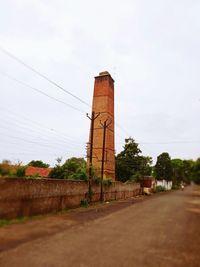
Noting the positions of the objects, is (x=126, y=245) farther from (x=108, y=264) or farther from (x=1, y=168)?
(x=1, y=168)

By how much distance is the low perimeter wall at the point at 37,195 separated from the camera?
1121cm

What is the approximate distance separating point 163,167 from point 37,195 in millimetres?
57653

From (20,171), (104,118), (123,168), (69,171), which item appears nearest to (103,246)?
(20,171)

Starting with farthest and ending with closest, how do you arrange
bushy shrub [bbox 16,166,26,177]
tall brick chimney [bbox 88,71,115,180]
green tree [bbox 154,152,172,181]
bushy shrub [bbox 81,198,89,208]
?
green tree [bbox 154,152,172,181], tall brick chimney [bbox 88,71,115,180], bushy shrub [bbox 81,198,89,208], bushy shrub [bbox 16,166,26,177]

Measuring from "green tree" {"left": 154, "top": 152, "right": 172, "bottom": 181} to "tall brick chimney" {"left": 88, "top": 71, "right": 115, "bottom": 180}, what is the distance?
120 ft

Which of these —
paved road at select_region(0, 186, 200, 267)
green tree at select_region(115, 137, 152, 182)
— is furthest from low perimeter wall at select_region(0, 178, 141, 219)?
green tree at select_region(115, 137, 152, 182)

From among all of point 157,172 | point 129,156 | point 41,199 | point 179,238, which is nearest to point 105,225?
point 179,238

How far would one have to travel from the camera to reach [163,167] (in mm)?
66812

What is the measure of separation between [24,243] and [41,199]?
20.8ft

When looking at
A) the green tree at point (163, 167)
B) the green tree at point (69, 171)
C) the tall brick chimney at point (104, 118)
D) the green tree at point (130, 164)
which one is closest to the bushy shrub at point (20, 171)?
the green tree at point (69, 171)

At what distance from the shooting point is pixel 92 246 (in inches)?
284

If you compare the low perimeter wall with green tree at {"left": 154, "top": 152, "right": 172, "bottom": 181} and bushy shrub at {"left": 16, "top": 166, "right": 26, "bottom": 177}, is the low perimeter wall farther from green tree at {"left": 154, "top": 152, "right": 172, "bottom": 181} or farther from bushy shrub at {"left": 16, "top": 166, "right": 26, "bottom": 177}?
green tree at {"left": 154, "top": 152, "right": 172, "bottom": 181}

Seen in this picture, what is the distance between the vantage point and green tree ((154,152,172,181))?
6581 centimetres

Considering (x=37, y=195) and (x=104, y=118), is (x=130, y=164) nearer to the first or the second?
(x=104, y=118)
